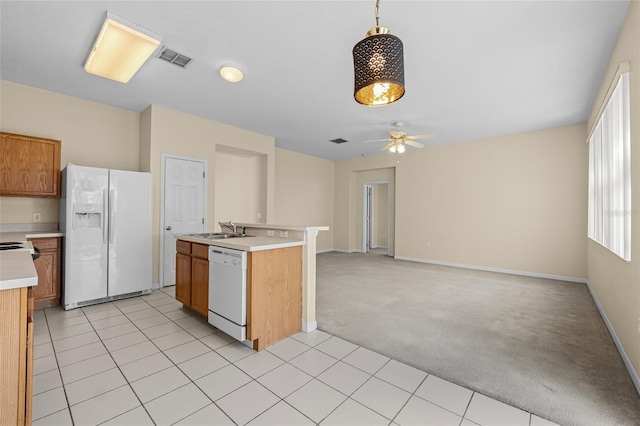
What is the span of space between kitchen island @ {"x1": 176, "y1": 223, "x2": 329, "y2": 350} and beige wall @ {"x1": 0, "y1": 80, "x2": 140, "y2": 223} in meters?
2.23

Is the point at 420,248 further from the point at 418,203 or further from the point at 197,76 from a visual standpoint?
the point at 197,76

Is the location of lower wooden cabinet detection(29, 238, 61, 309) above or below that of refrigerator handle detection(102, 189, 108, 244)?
below

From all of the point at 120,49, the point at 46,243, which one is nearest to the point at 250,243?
the point at 120,49

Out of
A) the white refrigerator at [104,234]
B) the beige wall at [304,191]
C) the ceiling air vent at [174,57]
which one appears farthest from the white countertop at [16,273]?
the beige wall at [304,191]

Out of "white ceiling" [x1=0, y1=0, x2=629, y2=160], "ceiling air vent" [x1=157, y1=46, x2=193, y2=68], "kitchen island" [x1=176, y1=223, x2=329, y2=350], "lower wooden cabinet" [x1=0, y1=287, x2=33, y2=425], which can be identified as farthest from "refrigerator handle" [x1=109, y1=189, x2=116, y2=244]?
"lower wooden cabinet" [x1=0, y1=287, x2=33, y2=425]

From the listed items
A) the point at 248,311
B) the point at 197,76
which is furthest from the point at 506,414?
the point at 197,76

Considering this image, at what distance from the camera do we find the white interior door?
440 centimetres

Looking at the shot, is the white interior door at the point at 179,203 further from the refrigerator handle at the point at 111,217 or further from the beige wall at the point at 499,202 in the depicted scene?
the beige wall at the point at 499,202

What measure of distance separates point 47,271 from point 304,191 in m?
5.51

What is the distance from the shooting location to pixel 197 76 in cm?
339

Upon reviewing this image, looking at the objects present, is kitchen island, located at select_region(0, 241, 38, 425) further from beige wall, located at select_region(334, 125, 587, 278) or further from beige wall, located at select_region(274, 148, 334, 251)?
beige wall, located at select_region(334, 125, 587, 278)

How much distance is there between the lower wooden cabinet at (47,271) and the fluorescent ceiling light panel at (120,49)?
6.92 feet

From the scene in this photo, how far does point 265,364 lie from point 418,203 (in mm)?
5745

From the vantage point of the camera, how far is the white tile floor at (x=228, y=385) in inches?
64.5
